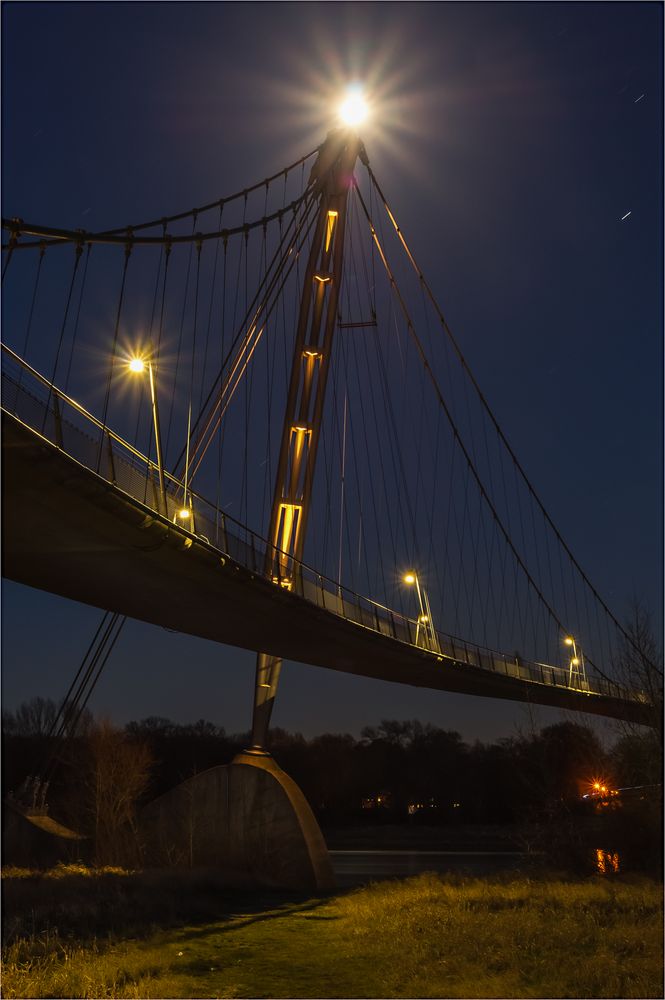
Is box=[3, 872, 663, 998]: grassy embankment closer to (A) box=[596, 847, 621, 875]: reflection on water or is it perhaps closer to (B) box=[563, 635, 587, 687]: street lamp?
(A) box=[596, 847, 621, 875]: reflection on water

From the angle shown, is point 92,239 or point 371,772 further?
point 371,772

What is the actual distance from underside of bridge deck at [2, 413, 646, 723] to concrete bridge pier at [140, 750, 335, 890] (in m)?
4.70

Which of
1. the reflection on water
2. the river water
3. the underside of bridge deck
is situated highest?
the underside of bridge deck

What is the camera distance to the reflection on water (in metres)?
29.7

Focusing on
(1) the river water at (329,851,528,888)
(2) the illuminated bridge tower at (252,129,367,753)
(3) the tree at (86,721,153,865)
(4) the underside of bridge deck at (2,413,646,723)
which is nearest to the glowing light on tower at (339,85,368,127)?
(2) the illuminated bridge tower at (252,129,367,753)

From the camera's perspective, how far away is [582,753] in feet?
132

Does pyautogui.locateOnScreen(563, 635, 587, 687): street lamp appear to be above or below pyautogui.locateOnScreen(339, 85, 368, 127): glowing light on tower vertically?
below

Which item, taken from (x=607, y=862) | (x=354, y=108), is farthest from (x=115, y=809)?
(x=354, y=108)

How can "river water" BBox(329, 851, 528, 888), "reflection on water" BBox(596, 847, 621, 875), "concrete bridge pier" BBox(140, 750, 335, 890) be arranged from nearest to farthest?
"reflection on water" BBox(596, 847, 621, 875)
"concrete bridge pier" BBox(140, 750, 335, 890)
"river water" BBox(329, 851, 528, 888)

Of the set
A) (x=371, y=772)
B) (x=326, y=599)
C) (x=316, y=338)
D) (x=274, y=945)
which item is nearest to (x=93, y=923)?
(x=274, y=945)

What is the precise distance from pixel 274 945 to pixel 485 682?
2336 centimetres

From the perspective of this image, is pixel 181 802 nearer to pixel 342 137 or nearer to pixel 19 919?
pixel 19 919

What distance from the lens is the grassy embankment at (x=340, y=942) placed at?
546 inches

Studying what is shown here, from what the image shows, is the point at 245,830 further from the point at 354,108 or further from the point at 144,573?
the point at 354,108
